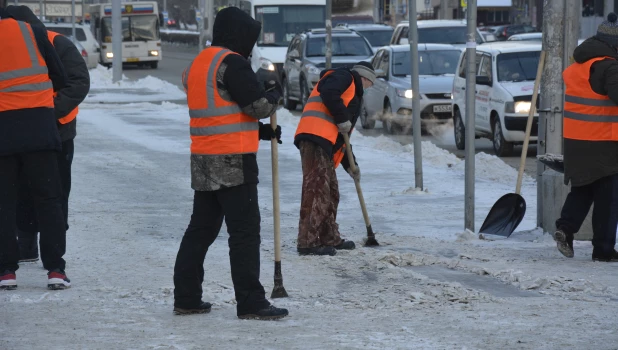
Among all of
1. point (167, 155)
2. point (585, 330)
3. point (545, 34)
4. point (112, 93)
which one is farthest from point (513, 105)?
point (112, 93)

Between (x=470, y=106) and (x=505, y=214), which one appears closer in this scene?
(x=470, y=106)

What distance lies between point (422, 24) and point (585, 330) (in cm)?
2243

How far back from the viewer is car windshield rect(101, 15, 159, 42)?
156 ft

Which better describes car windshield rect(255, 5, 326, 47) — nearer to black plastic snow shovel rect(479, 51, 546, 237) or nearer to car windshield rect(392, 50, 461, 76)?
car windshield rect(392, 50, 461, 76)

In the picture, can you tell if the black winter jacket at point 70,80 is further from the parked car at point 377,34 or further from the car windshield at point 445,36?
the parked car at point 377,34

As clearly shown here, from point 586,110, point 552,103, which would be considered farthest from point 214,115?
point 552,103

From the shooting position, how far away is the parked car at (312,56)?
980 inches

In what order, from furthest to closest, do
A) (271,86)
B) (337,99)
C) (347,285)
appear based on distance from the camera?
(337,99)
(347,285)
(271,86)

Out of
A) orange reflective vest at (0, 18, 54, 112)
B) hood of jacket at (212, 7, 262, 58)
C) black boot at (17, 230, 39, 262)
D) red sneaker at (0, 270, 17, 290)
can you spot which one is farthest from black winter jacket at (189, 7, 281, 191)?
black boot at (17, 230, 39, 262)

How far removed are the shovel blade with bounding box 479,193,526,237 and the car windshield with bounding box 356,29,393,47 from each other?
2132cm

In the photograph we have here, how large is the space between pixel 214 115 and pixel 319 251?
2588 mm

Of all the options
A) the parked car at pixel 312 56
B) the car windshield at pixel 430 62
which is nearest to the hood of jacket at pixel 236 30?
the car windshield at pixel 430 62

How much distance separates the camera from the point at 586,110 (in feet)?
27.5

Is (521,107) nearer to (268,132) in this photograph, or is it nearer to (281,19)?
(268,132)
